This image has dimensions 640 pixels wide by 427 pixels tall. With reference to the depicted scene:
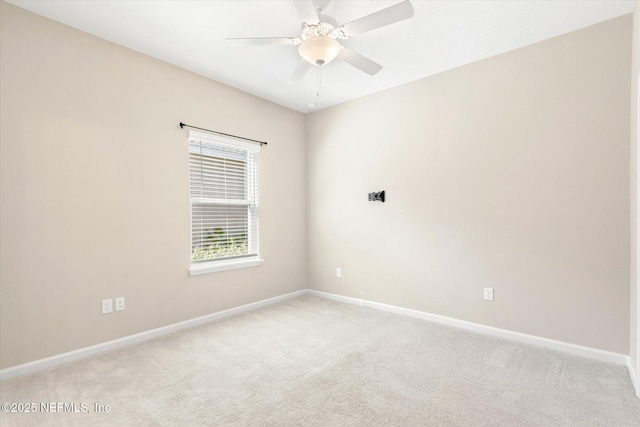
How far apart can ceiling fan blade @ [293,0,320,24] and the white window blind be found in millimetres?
1934

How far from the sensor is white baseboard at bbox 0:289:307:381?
2408 mm

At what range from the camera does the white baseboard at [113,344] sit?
7.90ft

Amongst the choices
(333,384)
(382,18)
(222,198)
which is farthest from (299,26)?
(333,384)

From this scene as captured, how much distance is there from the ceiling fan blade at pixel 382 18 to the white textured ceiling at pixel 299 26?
1.19ft

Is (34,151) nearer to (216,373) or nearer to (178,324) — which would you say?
(178,324)

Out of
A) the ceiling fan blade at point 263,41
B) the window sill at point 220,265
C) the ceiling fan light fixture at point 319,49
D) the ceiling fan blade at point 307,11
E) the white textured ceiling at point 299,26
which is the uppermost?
the white textured ceiling at point 299,26

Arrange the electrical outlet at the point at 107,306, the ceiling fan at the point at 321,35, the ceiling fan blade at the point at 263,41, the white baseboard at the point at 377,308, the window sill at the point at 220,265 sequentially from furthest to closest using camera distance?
the window sill at the point at 220,265, the electrical outlet at the point at 107,306, the white baseboard at the point at 377,308, the ceiling fan blade at the point at 263,41, the ceiling fan at the point at 321,35

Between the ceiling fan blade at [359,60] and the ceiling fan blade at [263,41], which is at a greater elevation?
the ceiling fan blade at [263,41]

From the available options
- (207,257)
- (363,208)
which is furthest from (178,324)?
(363,208)

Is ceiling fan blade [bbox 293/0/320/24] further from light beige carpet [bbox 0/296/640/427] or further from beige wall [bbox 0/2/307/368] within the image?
light beige carpet [bbox 0/296/640/427]

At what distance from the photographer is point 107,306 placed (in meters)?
2.87

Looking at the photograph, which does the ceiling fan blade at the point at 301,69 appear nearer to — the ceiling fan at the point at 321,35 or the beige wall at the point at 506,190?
the ceiling fan at the point at 321,35

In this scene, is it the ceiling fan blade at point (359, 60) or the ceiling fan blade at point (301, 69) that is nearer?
the ceiling fan blade at point (359, 60)

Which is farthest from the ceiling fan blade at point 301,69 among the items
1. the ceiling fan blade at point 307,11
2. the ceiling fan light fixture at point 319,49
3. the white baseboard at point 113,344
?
the white baseboard at point 113,344
